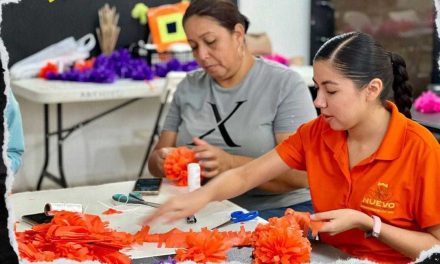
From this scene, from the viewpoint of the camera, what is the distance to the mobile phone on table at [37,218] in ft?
4.91

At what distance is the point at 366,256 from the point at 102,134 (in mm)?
3016

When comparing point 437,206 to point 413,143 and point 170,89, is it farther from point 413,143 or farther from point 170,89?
point 170,89

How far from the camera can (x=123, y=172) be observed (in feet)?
14.3

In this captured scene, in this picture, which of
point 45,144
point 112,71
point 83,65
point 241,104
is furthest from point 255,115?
point 45,144

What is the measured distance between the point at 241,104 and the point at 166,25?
6.40 feet

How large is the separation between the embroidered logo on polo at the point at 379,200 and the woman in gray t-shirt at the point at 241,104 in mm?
633

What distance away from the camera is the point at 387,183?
142 centimetres

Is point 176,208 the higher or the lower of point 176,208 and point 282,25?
the higher

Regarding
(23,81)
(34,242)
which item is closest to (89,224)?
(34,242)

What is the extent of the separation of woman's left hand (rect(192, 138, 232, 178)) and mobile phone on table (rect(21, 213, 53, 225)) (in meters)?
0.52

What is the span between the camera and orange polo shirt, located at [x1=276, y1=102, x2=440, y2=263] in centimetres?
138

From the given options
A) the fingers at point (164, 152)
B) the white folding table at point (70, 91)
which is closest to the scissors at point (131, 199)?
the fingers at point (164, 152)

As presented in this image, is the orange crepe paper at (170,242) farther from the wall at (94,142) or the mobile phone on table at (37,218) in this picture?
the wall at (94,142)

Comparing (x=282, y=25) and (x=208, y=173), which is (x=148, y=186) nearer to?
(x=208, y=173)
